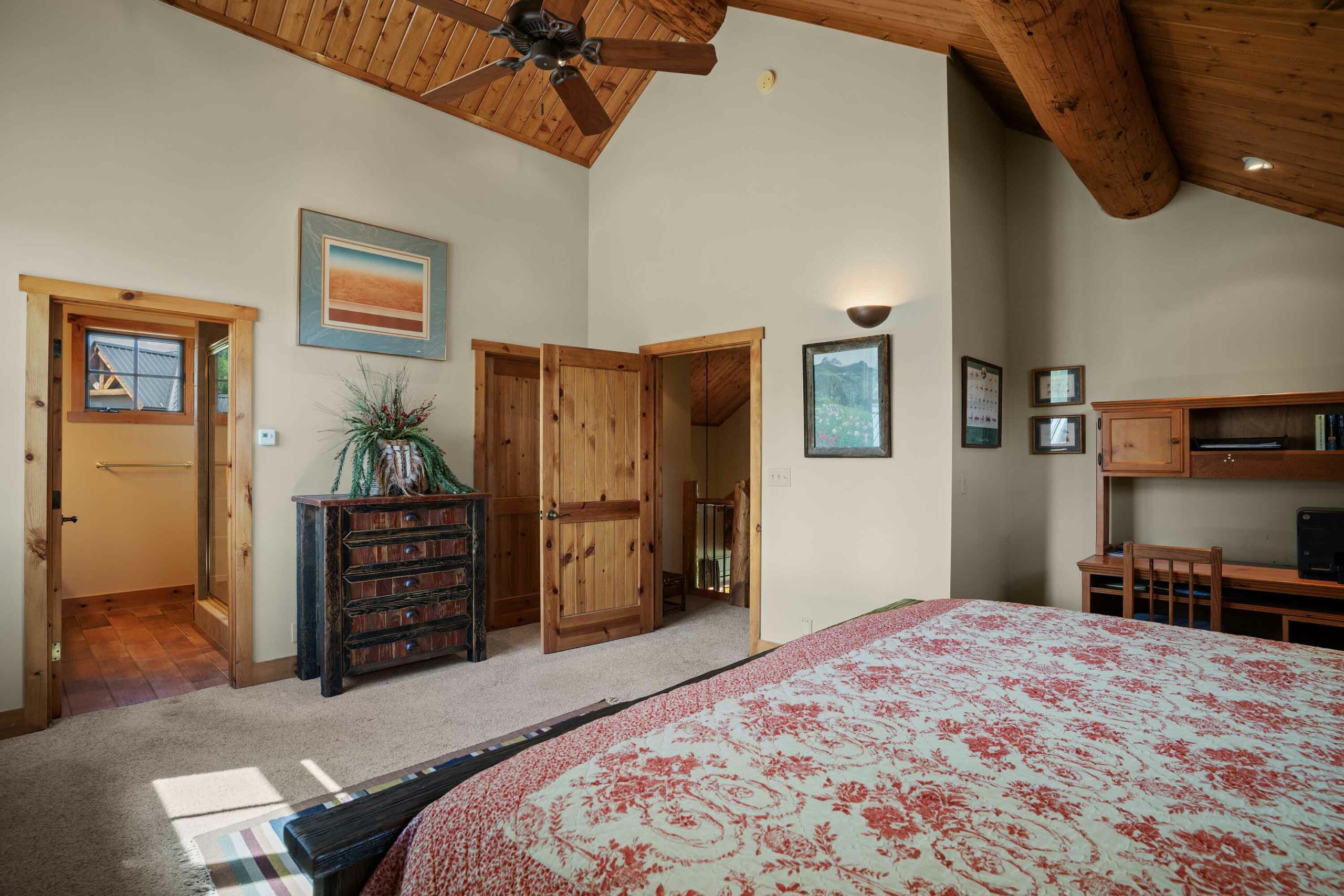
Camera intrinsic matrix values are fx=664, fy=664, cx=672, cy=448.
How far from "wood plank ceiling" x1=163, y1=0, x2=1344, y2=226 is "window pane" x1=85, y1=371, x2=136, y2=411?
122 inches

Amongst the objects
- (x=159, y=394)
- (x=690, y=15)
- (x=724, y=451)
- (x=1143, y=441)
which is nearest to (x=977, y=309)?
(x=1143, y=441)

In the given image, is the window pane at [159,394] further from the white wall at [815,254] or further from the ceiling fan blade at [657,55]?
the ceiling fan blade at [657,55]

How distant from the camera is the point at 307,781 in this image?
2.55 meters

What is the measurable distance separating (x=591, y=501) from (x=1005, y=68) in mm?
3390

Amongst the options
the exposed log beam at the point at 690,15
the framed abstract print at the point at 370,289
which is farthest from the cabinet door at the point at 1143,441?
the framed abstract print at the point at 370,289

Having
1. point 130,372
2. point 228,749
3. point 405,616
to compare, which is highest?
point 130,372

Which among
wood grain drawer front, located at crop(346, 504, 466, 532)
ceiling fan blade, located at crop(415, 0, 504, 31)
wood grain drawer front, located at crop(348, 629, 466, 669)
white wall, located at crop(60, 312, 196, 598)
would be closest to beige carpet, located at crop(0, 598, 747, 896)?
wood grain drawer front, located at crop(348, 629, 466, 669)

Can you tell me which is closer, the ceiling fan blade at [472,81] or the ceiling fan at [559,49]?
the ceiling fan at [559,49]

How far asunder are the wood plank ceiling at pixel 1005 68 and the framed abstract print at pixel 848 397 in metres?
1.55

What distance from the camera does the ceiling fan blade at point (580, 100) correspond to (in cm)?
277

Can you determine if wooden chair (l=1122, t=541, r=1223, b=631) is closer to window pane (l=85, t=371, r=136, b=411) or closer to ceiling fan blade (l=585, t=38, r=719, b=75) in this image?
ceiling fan blade (l=585, t=38, r=719, b=75)

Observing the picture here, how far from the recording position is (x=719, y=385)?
762 cm

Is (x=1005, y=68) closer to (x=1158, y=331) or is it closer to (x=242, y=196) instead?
(x=1158, y=331)

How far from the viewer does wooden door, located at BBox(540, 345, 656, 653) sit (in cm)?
429
